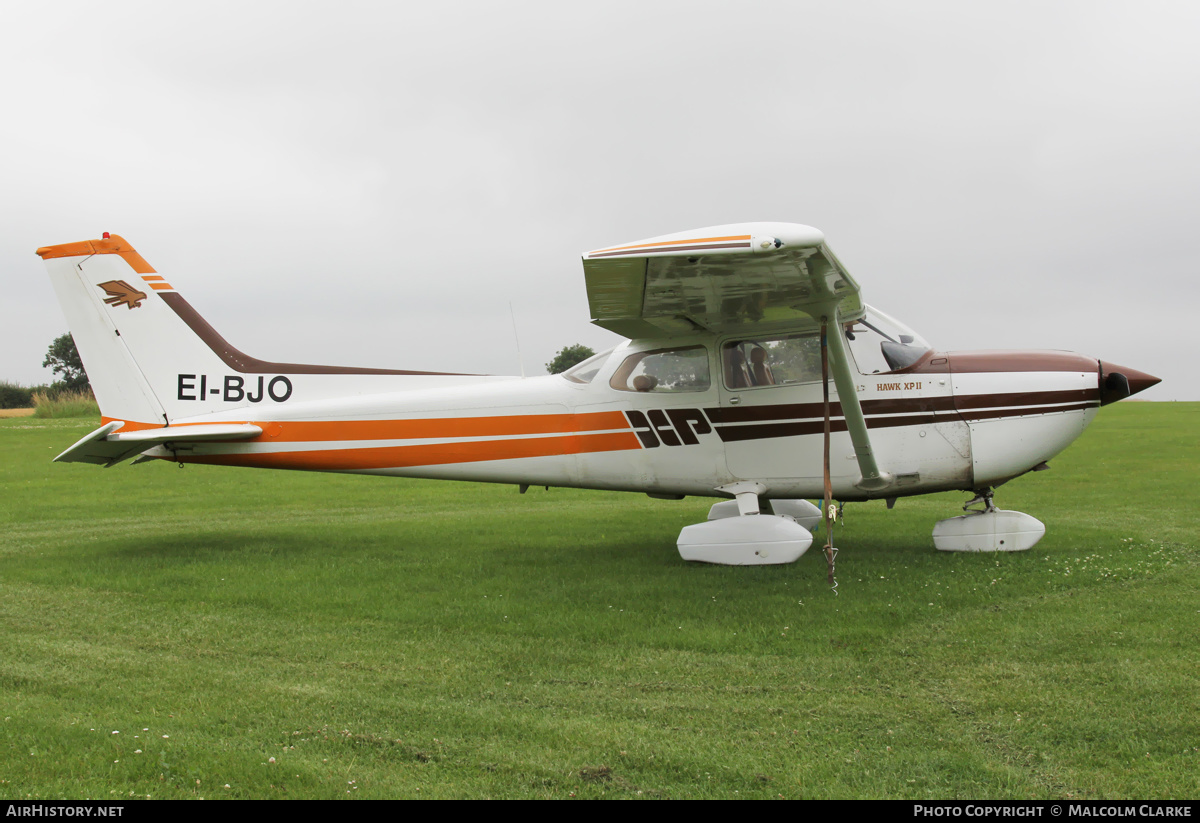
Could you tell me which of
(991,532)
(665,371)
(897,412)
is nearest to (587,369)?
(665,371)

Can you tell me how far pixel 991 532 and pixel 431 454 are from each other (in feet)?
18.4

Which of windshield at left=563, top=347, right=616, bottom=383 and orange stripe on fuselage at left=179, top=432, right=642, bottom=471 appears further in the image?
windshield at left=563, top=347, right=616, bottom=383

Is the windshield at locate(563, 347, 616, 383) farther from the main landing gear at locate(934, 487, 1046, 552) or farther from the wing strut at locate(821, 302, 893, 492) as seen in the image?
the main landing gear at locate(934, 487, 1046, 552)

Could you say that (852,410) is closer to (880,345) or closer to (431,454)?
(880,345)

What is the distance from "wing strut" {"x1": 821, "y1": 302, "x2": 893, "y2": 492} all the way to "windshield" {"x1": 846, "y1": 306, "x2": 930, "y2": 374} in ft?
0.53

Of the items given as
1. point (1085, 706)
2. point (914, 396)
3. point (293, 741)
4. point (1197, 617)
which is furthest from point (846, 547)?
point (293, 741)

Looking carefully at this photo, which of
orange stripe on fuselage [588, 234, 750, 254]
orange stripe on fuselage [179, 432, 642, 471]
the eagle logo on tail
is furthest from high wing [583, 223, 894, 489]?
the eagle logo on tail

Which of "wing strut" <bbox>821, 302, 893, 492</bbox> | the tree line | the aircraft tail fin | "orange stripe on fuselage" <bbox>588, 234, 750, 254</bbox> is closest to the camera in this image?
"orange stripe on fuselage" <bbox>588, 234, 750, 254</bbox>

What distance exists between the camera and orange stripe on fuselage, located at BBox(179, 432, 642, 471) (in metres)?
8.26

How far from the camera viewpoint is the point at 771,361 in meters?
7.90

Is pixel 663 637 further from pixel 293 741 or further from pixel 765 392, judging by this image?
pixel 765 392

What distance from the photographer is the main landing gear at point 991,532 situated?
788 cm

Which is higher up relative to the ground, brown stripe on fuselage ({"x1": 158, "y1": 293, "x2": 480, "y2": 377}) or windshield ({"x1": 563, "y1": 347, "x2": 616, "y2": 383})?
brown stripe on fuselage ({"x1": 158, "y1": 293, "x2": 480, "y2": 377})

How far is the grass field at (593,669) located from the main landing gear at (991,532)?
19cm
